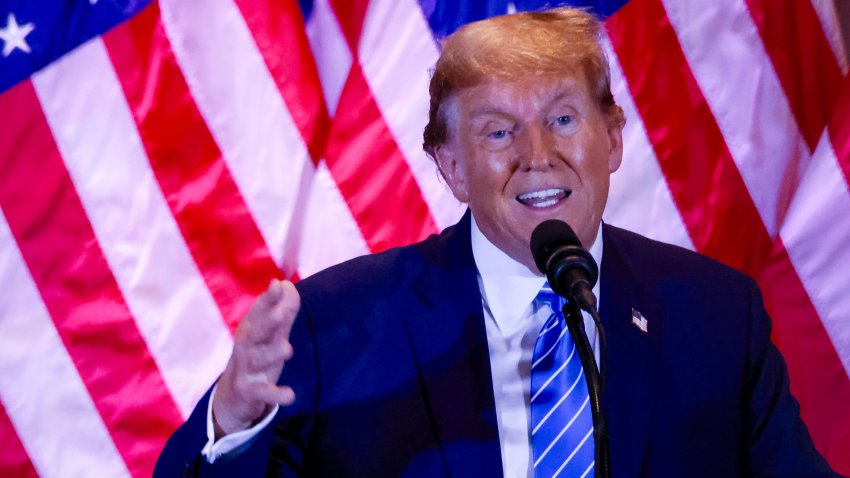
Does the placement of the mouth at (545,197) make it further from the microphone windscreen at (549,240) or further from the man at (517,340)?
the microphone windscreen at (549,240)

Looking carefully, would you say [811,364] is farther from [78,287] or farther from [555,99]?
[78,287]

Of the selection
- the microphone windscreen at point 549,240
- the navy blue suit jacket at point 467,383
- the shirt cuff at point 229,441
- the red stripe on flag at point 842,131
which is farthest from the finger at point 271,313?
the red stripe on flag at point 842,131

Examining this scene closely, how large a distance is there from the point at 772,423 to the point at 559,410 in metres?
0.39

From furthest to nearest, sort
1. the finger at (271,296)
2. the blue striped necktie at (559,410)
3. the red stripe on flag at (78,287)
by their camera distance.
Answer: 1. the red stripe on flag at (78,287)
2. the blue striped necktie at (559,410)
3. the finger at (271,296)

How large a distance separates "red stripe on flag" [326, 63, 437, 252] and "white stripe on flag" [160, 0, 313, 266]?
10cm

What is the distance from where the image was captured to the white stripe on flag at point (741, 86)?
239 centimetres

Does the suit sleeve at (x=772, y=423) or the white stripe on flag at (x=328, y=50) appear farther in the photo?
the white stripe on flag at (x=328, y=50)

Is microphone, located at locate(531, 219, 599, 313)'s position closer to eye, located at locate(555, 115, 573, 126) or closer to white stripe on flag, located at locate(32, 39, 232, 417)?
eye, located at locate(555, 115, 573, 126)

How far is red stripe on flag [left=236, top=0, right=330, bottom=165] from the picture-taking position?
230 centimetres

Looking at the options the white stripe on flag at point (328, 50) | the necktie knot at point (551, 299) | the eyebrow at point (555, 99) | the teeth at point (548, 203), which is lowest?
the necktie knot at point (551, 299)

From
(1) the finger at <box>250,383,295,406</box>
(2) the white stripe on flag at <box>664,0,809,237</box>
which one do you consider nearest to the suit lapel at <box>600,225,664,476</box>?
(1) the finger at <box>250,383,295,406</box>

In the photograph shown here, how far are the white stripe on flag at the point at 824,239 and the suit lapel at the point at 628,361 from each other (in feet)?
2.21

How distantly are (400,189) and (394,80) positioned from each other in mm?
256

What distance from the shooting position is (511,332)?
173cm
